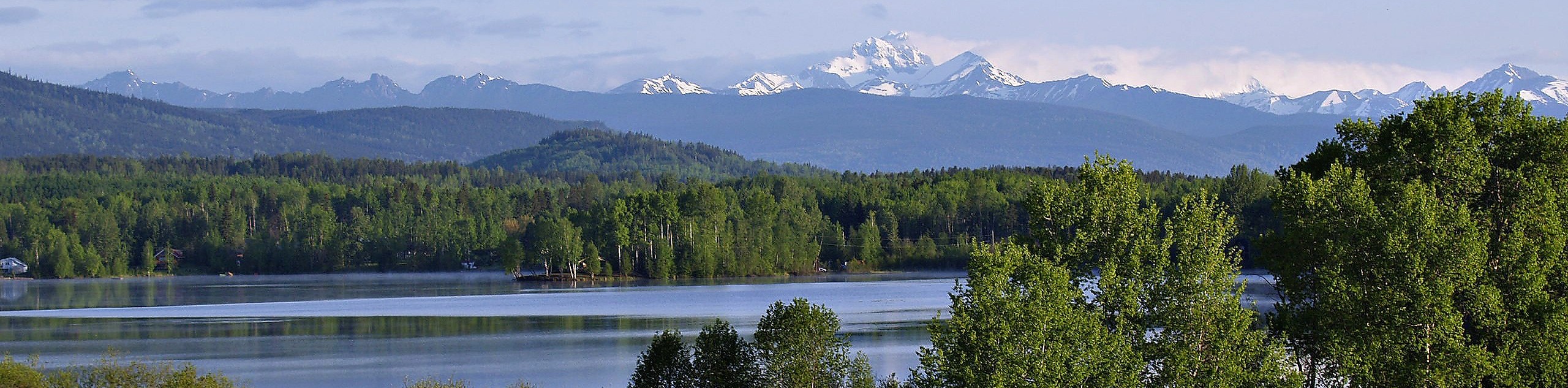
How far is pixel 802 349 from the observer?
95.9ft

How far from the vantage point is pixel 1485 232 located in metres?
28.2

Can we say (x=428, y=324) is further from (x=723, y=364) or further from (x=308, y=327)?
(x=723, y=364)

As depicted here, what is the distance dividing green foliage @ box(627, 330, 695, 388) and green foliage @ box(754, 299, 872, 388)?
1.96 m

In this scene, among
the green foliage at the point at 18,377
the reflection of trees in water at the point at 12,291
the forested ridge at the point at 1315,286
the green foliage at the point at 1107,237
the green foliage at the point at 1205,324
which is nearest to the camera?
the forested ridge at the point at 1315,286

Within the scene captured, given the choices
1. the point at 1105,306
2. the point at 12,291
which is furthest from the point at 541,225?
the point at 1105,306

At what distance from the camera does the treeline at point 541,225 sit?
123000mm

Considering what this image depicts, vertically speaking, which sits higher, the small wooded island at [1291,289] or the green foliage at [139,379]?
the small wooded island at [1291,289]

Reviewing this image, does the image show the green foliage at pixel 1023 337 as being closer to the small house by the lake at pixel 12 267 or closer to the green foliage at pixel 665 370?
the green foliage at pixel 665 370

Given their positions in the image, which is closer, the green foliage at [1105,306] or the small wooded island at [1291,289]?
the green foliage at [1105,306]

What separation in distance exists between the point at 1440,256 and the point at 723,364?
13.0 meters

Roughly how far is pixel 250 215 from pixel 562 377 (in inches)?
5605

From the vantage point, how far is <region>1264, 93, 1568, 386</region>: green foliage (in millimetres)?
27203

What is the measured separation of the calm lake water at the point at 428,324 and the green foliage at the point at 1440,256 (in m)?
15.5

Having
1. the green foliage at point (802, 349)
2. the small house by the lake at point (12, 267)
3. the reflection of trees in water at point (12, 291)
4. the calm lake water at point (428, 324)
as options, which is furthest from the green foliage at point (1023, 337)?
the small house by the lake at point (12, 267)
